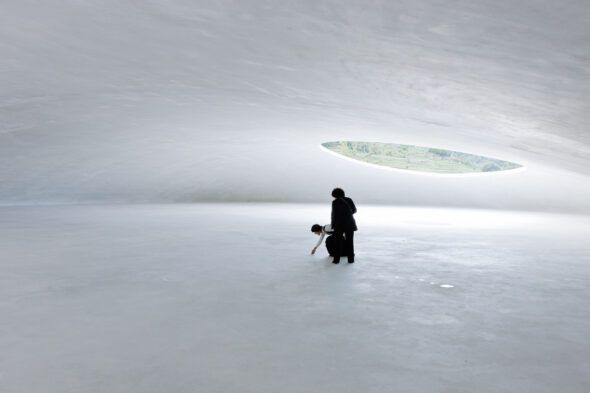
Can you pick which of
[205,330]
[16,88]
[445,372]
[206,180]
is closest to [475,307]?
[445,372]

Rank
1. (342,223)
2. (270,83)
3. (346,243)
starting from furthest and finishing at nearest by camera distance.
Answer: (270,83) → (346,243) → (342,223)

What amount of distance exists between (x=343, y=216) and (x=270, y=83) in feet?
11.5

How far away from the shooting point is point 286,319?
4.89 m

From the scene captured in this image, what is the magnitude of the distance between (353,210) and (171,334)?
179 inches

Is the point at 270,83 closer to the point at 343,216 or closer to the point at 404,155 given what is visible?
the point at 343,216

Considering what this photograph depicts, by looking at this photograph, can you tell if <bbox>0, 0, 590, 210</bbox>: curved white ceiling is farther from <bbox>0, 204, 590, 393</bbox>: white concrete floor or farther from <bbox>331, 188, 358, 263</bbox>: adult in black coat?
<bbox>0, 204, 590, 393</bbox>: white concrete floor

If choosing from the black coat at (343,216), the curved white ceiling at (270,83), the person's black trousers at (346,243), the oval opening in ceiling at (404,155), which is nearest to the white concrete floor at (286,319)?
the person's black trousers at (346,243)

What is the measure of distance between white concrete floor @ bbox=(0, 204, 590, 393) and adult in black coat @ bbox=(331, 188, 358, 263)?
0.38 meters

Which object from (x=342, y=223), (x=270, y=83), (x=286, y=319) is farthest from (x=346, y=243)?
(x=270, y=83)

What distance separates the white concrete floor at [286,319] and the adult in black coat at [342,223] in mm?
376

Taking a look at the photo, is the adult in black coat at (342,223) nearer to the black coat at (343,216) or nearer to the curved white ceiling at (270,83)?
the black coat at (343,216)

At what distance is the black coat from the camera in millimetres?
8219

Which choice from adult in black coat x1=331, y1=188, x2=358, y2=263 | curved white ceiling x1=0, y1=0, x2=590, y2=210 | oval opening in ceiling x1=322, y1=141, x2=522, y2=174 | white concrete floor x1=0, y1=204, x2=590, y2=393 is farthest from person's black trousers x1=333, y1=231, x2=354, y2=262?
oval opening in ceiling x1=322, y1=141, x2=522, y2=174

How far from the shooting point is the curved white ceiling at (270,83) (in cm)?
583
